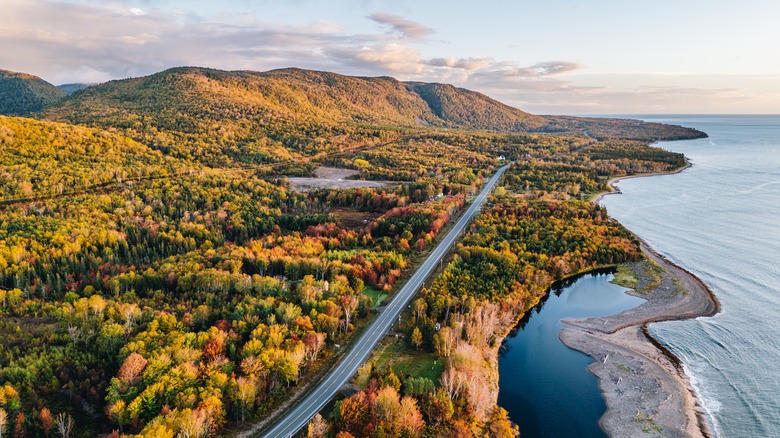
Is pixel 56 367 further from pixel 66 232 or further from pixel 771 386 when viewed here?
pixel 771 386

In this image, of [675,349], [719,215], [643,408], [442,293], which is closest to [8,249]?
[442,293]

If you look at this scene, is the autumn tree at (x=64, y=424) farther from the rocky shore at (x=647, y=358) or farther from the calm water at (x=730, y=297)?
the calm water at (x=730, y=297)

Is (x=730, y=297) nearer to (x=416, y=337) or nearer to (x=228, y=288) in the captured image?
(x=416, y=337)

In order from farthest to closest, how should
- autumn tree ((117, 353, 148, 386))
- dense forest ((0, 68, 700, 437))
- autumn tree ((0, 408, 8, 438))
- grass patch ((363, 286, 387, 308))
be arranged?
grass patch ((363, 286, 387, 308)) < autumn tree ((117, 353, 148, 386)) < dense forest ((0, 68, 700, 437)) < autumn tree ((0, 408, 8, 438))

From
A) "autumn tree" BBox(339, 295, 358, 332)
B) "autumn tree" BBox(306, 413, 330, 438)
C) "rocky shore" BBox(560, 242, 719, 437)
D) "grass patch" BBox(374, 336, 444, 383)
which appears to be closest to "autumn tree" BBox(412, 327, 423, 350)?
"grass patch" BBox(374, 336, 444, 383)

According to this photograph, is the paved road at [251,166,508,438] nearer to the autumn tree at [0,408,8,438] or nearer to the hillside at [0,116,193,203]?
the autumn tree at [0,408,8,438]
